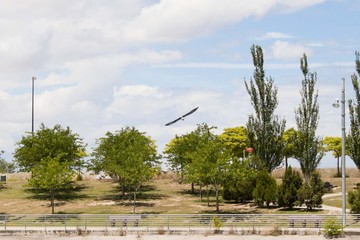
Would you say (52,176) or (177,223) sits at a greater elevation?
(52,176)

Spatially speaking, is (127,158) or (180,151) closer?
(127,158)

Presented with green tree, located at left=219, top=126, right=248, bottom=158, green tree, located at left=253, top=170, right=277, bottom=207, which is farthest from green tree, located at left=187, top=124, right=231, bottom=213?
green tree, located at left=219, top=126, right=248, bottom=158

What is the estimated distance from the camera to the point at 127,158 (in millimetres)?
59250

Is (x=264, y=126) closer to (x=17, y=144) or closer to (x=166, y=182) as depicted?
(x=166, y=182)

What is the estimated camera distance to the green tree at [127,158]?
185 feet

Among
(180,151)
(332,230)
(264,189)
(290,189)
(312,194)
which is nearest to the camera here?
(332,230)

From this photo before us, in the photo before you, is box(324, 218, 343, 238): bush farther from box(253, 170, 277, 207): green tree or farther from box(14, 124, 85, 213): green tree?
box(14, 124, 85, 213): green tree

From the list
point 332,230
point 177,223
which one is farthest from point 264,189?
point 332,230

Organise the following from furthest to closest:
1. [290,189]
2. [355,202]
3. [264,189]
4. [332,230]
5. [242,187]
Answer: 1. [242,187]
2. [264,189]
3. [290,189]
4. [355,202]
5. [332,230]

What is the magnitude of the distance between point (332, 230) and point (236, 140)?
6104 centimetres

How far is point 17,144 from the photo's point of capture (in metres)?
72.4

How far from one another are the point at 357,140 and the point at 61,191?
33.9 metres

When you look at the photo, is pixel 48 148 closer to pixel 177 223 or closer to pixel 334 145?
pixel 177 223

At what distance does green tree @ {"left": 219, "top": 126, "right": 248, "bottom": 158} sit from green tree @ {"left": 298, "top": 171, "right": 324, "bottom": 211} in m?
43.1
